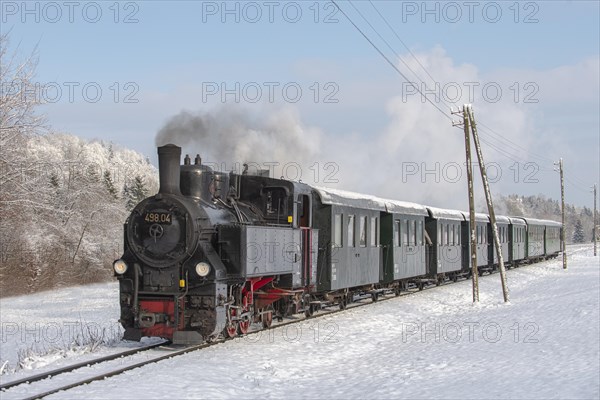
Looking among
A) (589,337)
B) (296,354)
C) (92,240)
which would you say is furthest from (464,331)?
(92,240)

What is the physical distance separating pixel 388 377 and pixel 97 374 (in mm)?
4009

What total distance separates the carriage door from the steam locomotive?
0.02 metres

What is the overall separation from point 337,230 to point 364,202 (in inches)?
90.2

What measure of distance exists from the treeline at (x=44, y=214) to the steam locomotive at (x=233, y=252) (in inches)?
448

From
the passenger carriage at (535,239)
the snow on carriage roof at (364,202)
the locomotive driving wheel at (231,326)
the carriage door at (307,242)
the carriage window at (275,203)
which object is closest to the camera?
the locomotive driving wheel at (231,326)

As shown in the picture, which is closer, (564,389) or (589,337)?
(564,389)

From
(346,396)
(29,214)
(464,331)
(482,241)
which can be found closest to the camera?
(346,396)

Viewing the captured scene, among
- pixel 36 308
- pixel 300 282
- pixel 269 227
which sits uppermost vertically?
pixel 269 227

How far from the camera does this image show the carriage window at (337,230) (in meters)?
15.3

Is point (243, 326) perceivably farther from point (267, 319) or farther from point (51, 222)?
point (51, 222)

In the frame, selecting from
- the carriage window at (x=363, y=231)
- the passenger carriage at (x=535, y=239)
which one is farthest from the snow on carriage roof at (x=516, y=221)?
the carriage window at (x=363, y=231)

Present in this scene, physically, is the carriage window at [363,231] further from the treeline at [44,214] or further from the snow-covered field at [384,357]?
the treeline at [44,214]

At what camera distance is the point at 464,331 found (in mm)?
13398

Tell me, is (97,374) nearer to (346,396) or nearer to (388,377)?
(346,396)
